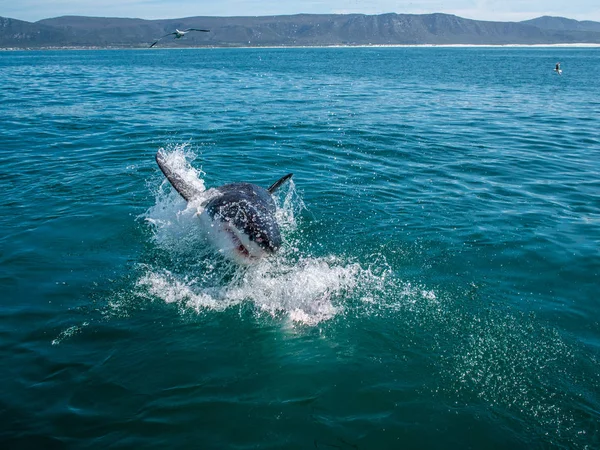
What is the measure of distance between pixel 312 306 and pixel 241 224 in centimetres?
261

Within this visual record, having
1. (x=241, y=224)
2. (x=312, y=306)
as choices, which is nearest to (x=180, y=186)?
(x=241, y=224)

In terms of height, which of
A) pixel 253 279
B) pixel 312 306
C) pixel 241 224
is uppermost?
pixel 241 224

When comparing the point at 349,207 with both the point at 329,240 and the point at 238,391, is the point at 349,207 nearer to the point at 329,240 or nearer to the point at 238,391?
the point at 329,240

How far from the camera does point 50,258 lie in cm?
1102

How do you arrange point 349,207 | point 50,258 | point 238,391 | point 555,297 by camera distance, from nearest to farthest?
point 238,391 → point 555,297 → point 50,258 → point 349,207

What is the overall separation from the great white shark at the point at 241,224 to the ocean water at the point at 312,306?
0.49 meters

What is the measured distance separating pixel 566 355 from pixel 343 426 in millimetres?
4488

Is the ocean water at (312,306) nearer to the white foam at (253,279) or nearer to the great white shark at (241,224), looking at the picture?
the white foam at (253,279)

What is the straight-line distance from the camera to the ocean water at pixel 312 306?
6398mm

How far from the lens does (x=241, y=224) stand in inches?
396

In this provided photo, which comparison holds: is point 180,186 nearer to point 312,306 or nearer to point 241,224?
point 241,224

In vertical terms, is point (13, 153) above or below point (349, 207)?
above

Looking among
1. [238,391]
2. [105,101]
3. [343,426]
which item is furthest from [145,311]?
[105,101]

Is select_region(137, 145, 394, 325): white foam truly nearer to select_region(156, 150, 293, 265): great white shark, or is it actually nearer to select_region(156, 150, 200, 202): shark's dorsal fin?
select_region(156, 150, 293, 265): great white shark
